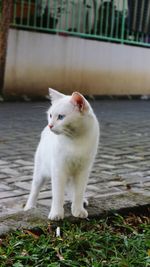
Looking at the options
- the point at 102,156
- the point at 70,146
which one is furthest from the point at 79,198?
the point at 102,156

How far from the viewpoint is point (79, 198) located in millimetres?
3984

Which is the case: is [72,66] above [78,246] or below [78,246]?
below

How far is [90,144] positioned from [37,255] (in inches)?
35.8

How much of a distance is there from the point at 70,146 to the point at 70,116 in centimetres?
22

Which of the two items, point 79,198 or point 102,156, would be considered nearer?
point 79,198

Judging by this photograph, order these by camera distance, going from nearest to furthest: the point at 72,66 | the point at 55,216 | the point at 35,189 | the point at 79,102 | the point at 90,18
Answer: the point at 79,102 < the point at 55,216 < the point at 35,189 < the point at 72,66 < the point at 90,18

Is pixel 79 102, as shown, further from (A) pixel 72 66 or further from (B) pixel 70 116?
(A) pixel 72 66

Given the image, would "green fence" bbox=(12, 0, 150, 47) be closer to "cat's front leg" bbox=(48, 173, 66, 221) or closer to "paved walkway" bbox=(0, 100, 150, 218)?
"paved walkway" bbox=(0, 100, 150, 218)

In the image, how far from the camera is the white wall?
40.4ft

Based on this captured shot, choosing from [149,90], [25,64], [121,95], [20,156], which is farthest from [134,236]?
[149,90]

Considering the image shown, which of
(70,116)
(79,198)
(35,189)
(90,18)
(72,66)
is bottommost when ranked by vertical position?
(72,66)

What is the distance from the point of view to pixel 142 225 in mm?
4023

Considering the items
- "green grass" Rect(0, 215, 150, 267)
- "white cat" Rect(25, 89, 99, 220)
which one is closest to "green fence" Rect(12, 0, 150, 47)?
"white cat" Rect(25, 89, 99, 220)

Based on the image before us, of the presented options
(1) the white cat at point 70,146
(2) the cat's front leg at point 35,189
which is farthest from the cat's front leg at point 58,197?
(2) the cat's front leg at point 35,189
